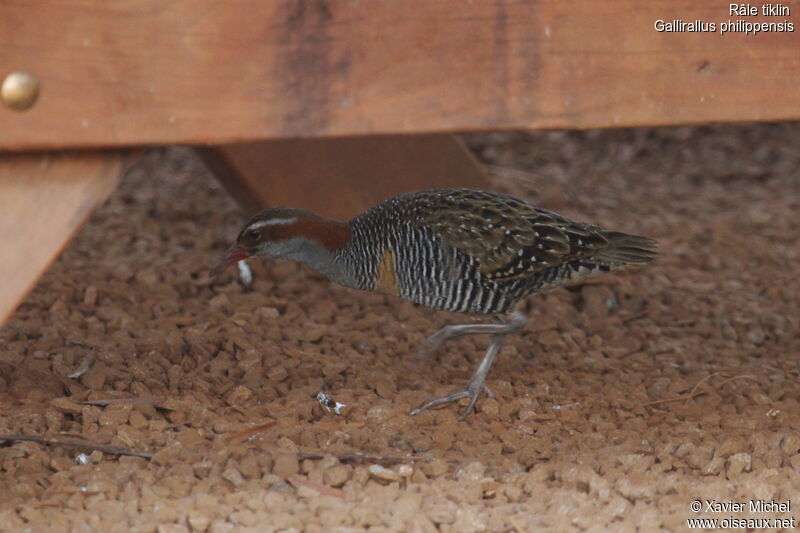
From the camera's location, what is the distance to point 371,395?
3760 millimetres

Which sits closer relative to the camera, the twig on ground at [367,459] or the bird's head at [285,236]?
the twig on ground at [367,459]

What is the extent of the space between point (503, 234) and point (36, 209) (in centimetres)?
202

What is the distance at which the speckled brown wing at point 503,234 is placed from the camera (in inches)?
153

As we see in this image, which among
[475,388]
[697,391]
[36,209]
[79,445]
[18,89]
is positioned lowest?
[697,391]

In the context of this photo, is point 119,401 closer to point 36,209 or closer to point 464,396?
point 464,396

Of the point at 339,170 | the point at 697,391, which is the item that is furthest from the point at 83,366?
the point at 697,391

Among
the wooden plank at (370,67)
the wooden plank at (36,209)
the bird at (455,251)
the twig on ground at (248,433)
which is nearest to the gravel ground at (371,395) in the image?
the twig on ground at (248,433)

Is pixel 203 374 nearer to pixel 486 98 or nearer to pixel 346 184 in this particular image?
pixel 346 184

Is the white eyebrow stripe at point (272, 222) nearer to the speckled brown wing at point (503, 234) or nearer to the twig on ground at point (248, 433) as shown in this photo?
the speckled brown wing at point (503, 234)

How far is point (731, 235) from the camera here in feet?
19.4

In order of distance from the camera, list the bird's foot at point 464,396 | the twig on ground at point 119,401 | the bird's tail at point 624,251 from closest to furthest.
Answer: the twig on ground at point 119,401 → the bird's foot at point 464,396 → the bird's tail at point 624,251

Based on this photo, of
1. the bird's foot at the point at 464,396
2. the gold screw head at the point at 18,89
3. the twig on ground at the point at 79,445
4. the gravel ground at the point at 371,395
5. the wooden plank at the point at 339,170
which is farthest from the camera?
the wooden plank at the point at 339,170

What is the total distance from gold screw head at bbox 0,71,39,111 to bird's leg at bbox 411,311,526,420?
6.21 ft

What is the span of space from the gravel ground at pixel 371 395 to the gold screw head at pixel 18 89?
46.3 inches
